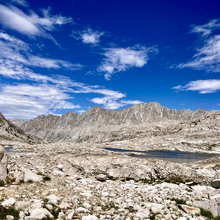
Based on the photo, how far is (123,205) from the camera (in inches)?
537

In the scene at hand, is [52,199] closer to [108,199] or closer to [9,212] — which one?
[9,212]

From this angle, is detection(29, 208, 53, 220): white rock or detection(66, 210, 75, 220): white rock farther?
detection(66, 210, 75, 220): white rock

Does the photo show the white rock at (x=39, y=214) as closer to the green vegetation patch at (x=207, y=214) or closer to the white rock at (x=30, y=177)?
the white rock at (x=30, y=177)

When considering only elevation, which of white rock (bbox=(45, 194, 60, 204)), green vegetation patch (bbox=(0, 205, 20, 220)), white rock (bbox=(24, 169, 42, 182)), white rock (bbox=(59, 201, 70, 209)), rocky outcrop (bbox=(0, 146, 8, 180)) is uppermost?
rocky outcrop (bbox=(0, 146, 8, 180))

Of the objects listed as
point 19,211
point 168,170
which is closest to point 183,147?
point 168,170

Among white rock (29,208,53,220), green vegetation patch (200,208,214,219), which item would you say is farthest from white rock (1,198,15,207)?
green vegetation patch (200,208,214,219)

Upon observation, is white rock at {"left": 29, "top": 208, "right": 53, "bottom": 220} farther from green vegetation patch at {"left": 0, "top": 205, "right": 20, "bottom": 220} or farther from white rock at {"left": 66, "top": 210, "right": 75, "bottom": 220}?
white rock at {"left": 66, "top": 210, "right": 75, "bottom": 220}

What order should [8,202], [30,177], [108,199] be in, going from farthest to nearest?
[30,177], [108,199], [8,202]

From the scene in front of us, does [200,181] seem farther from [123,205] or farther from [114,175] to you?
[123,205]

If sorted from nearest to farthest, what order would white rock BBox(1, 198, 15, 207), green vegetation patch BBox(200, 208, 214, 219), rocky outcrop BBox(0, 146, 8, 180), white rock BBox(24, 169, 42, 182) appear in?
white rock BBox(1, 198, 15, 207), green vegetation patch BBox(200, 208, 214, 219), rocky outcrop BBox(0, 146, 8, 180), white rock BBox(24, 169, 42, 182)

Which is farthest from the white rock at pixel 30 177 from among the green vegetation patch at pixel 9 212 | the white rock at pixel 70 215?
the white rock at pixel 70 215

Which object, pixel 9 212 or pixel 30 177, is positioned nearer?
pixel 9 212

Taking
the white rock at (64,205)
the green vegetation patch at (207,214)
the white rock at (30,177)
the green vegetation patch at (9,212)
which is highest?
the white rock at (30,177)

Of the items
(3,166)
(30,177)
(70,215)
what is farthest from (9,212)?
(3,166)
